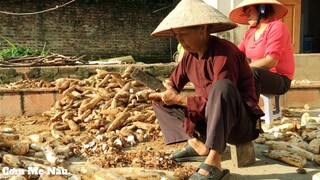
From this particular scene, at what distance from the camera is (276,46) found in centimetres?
354

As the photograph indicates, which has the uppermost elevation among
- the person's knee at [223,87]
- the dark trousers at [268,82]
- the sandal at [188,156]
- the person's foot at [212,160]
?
the person's knee at [223,87]

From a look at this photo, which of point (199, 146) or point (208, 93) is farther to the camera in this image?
point (199, 146)

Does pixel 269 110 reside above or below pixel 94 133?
above

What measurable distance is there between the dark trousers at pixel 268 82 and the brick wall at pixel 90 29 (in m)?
8.83

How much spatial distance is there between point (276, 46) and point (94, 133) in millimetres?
2140

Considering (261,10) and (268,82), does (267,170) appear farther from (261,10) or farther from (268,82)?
(261,10)

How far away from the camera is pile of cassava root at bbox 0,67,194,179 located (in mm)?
2688

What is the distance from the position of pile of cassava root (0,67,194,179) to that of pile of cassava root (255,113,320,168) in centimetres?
85

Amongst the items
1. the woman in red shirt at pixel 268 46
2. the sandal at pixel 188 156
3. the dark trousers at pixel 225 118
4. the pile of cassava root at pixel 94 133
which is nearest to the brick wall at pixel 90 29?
the pile of cassava root at pixel 94 133

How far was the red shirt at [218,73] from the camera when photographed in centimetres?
238

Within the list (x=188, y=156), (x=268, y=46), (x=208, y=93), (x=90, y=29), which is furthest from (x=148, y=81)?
(x=90, y=29)

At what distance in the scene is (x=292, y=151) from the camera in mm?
2998

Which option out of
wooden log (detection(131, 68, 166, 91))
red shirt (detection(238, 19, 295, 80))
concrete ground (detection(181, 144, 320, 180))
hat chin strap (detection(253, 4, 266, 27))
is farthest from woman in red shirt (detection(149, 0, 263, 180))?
hat chin strap (detection(253, 4, 266, 27))

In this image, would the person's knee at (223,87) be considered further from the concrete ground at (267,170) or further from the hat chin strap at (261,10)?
the hat chin strap at (261,10)
